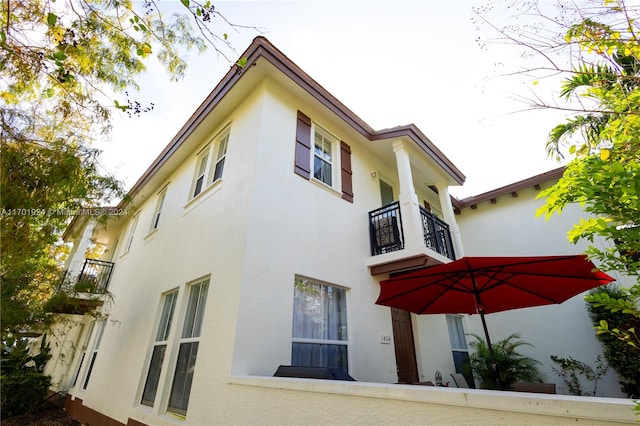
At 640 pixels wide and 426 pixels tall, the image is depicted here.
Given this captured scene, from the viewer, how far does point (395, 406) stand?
6.77 ft

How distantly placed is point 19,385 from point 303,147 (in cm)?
1011

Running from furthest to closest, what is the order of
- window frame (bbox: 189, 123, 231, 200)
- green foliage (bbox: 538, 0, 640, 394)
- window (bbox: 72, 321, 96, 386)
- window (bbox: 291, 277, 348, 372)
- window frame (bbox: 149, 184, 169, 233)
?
window (bbox: 72, 321, 96, 386)
window frame (bbox: 149, 184, 169, 233)
window frame (bbox: 189, 123, 231, 200)
window (bbox: 291, 277, 348, 372)
green foliage (bbox: 538, 0, 640, 394)

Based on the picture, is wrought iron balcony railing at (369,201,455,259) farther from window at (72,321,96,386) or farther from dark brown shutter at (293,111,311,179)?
window at (72,321,96,386)

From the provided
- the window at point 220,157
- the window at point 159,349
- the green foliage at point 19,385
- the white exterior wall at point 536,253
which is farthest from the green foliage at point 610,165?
the green foliage at point 19,385

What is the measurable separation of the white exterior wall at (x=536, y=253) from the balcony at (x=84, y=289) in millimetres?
10322

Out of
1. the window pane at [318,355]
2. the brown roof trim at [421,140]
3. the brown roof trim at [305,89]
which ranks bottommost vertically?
the window pane at [318,355]

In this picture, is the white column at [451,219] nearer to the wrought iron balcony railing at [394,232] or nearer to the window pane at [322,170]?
the wrought iron balcony railing at [394,232]

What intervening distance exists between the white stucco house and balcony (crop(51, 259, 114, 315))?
44cm

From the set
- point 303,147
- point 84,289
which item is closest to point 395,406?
point 303,147

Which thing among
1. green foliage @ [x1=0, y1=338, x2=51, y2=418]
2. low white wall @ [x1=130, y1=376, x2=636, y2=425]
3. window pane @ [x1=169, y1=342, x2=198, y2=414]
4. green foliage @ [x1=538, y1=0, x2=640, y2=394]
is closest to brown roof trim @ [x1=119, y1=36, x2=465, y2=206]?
window pane @ [x1=169, y1=342, x2=198, y2=414]

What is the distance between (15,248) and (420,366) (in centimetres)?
707

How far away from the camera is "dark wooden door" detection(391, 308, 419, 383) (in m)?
5.95

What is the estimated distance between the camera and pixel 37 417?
8164mm

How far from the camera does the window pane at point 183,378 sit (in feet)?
15.2
